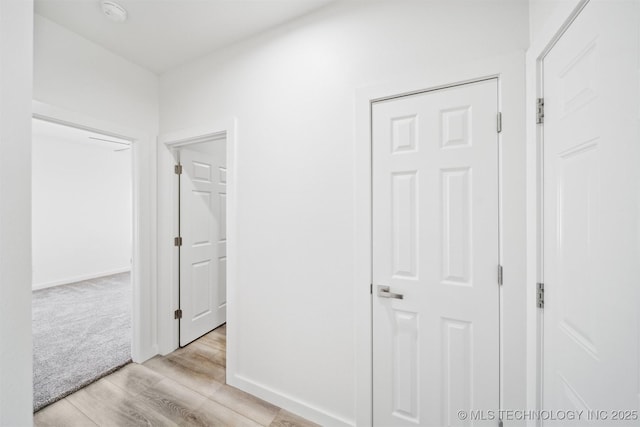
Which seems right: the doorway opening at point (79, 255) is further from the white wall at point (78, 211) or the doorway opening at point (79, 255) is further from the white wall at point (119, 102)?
the white wall at point (119, 102)

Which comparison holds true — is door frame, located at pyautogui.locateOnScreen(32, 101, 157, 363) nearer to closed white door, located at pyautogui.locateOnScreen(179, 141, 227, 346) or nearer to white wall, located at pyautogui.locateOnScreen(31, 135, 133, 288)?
closed white door, located at pyautogui.locateOnScreen(179, 141, 227, 346)

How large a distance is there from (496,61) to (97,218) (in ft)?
22.2

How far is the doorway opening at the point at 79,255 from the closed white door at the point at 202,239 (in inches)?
22.2

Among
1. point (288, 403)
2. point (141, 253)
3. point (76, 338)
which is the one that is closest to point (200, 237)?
point (141, 253)

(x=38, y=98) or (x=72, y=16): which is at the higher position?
(x=72, y=16)

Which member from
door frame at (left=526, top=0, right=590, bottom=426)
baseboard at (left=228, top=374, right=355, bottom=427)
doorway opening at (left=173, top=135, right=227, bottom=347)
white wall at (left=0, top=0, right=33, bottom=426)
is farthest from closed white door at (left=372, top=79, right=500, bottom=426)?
doorway opening at (left=173, top=135, right=227, bottom=347)

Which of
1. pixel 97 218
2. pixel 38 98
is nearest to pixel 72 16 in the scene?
pixel 38 98

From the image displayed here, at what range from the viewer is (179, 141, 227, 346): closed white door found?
249cm

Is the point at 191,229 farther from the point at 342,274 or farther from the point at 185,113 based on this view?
the point at 342,274

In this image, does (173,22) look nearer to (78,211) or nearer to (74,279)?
(78,211)

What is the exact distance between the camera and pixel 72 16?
171cm

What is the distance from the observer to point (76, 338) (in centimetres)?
258

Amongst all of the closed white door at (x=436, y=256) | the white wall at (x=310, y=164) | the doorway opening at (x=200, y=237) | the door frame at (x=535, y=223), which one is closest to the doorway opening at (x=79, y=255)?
the doorway opening at (x=200, y=237)

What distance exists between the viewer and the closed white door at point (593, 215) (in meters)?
0.67
